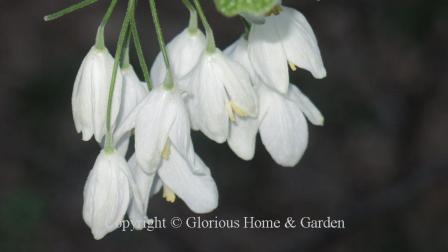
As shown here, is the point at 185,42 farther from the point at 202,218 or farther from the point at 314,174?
the point at 314,174

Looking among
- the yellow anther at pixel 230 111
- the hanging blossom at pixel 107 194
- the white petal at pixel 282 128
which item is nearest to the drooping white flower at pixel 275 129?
the white petal at pixel 282 128

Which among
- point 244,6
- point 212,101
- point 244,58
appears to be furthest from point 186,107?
point 244,6

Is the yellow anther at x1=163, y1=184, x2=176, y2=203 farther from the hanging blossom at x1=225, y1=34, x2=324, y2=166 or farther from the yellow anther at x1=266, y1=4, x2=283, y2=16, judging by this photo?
the yellow anther at x1=266, y1=4, x2=283, y2=16

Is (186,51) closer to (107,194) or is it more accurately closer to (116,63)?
(116,63)

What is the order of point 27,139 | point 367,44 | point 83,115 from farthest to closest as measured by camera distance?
point 27,139 → point 367,44 → point 83,115

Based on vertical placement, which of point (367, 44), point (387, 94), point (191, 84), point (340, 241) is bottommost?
point (340, 241)

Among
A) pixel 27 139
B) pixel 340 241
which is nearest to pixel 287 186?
pixel 340 241
